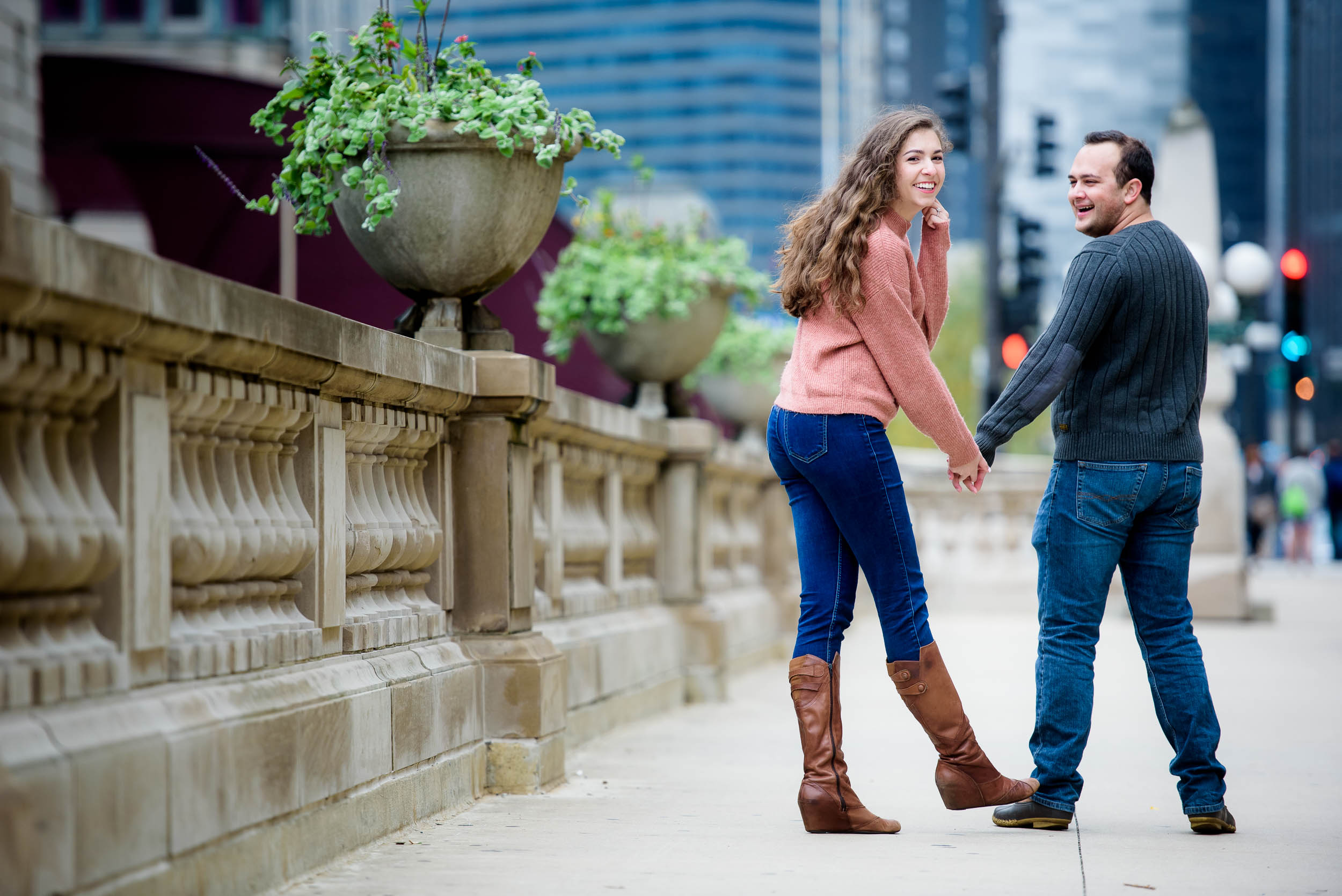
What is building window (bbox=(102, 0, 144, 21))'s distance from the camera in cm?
2830

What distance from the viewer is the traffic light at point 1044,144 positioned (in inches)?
834

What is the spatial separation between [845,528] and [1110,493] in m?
0.77

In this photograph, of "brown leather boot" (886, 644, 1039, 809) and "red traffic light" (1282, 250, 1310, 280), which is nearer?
"brown leather boot" (886, 644, 1039, 809)

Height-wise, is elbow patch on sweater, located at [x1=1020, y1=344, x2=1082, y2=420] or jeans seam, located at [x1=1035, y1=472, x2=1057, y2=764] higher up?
elbow patch on sweater, located at [x1=1020, y1=344, x2=1082, y2=420]

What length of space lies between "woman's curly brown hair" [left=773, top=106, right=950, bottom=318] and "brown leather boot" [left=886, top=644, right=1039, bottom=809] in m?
1.01

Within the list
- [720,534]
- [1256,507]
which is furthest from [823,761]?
[1256,507]

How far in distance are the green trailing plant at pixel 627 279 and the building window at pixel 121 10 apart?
2165 cm

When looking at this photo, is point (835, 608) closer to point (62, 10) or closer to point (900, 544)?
point (900, 544)

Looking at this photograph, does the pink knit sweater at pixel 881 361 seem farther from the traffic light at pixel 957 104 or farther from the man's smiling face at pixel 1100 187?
the traffic light at pixel 957 104

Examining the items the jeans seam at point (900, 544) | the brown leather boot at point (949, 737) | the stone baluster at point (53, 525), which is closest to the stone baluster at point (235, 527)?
the stone baluster at point (53, 525)

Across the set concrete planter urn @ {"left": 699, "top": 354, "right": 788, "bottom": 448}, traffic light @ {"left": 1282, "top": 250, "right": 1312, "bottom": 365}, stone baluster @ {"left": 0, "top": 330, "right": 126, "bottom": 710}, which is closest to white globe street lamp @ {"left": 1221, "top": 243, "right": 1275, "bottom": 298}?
traffic light @ {"left": 1282, "top": 250, "right": 1312, "bottom": 365}

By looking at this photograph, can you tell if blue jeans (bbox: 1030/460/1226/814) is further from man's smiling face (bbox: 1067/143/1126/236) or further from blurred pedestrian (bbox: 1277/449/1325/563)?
blurred pedestrian (bbox: 1277/449/1325/563)

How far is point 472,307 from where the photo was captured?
5477 mm

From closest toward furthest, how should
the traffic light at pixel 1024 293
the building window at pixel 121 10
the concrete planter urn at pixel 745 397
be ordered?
1. the concrete planter urn at pixel 745 397
2. the traffic light at pixel 1024 293
3. the building window at pixel 121 10
